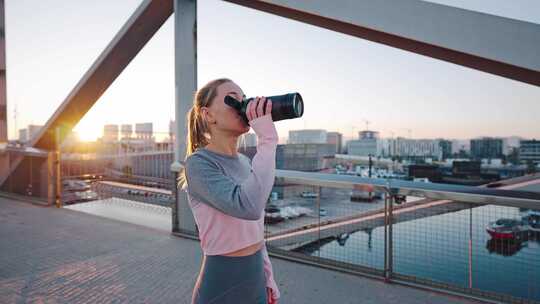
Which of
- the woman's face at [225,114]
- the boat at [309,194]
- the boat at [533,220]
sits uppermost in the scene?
the woman's face at [225,114]

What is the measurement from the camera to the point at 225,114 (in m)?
1.04

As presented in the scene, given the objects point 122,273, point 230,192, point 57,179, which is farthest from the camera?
point 57,179

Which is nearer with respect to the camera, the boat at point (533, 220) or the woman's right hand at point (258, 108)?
the woman's right hand at point (258, 108)

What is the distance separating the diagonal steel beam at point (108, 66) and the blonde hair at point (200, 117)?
11.6ft

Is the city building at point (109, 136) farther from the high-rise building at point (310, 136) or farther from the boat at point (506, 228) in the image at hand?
the boat at point (506, 228)

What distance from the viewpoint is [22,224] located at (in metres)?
4.31

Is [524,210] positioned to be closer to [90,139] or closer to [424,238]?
[424,238]

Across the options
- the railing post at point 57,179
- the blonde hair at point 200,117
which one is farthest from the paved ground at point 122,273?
the blonde hair at point 200,117

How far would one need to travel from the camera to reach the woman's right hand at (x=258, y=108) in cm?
92

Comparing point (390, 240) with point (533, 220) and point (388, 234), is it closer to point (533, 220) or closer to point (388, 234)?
point (388, 234)

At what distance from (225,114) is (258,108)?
0.16 m

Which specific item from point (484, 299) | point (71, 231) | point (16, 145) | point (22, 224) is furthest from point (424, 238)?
point (16, 145)

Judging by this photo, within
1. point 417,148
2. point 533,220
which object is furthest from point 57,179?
point 417,148

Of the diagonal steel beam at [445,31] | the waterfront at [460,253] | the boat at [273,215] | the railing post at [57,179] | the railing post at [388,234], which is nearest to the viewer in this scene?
the diagonal steel beam at [445,31]
